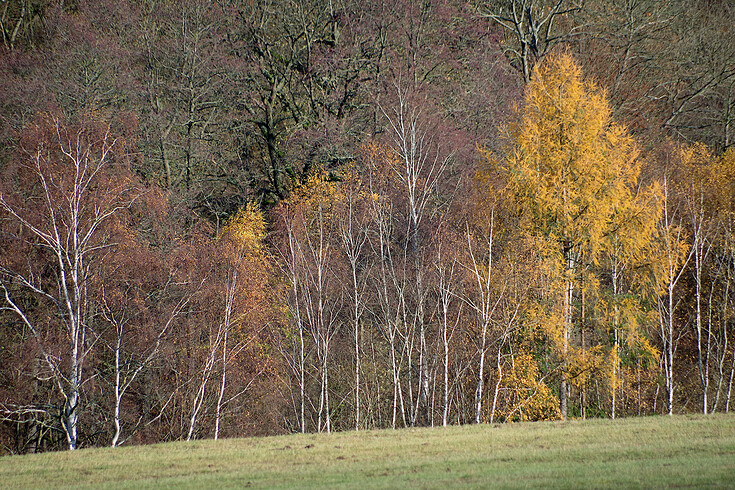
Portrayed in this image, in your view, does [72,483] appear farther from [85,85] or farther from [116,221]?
[85,85]

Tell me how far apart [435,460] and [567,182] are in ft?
37.3

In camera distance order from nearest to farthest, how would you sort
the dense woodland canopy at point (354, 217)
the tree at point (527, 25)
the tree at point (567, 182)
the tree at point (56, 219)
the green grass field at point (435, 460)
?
the green grass field at point (435, 460), the tree at point (567, 182), the dense woodland canopy at point (354, 217), the tree at point (56, 219), the tree at point (527, 25)

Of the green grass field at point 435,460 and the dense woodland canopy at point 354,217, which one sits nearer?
the green grass field at point 435,460

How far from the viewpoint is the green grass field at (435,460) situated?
10383mm

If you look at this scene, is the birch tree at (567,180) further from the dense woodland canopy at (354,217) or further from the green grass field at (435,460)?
the green grass field at (435,460)

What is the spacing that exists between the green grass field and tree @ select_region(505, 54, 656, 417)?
5569 mm

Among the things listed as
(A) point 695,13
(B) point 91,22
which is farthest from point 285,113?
(A) point 695,13

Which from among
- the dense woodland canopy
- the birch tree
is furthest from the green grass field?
the birch tree

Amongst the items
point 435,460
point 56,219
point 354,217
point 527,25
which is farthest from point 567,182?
point 527,25

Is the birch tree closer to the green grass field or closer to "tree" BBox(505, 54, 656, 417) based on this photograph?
"tree" BBox(505, 54, 656, 417)

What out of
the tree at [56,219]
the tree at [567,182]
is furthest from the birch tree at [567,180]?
the tree at [56,219]

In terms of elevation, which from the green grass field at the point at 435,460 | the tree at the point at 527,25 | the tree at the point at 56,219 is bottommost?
the green grass field at the point at 435,460

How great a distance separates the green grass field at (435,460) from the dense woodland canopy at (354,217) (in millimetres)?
4684

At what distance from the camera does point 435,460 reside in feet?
40.6
